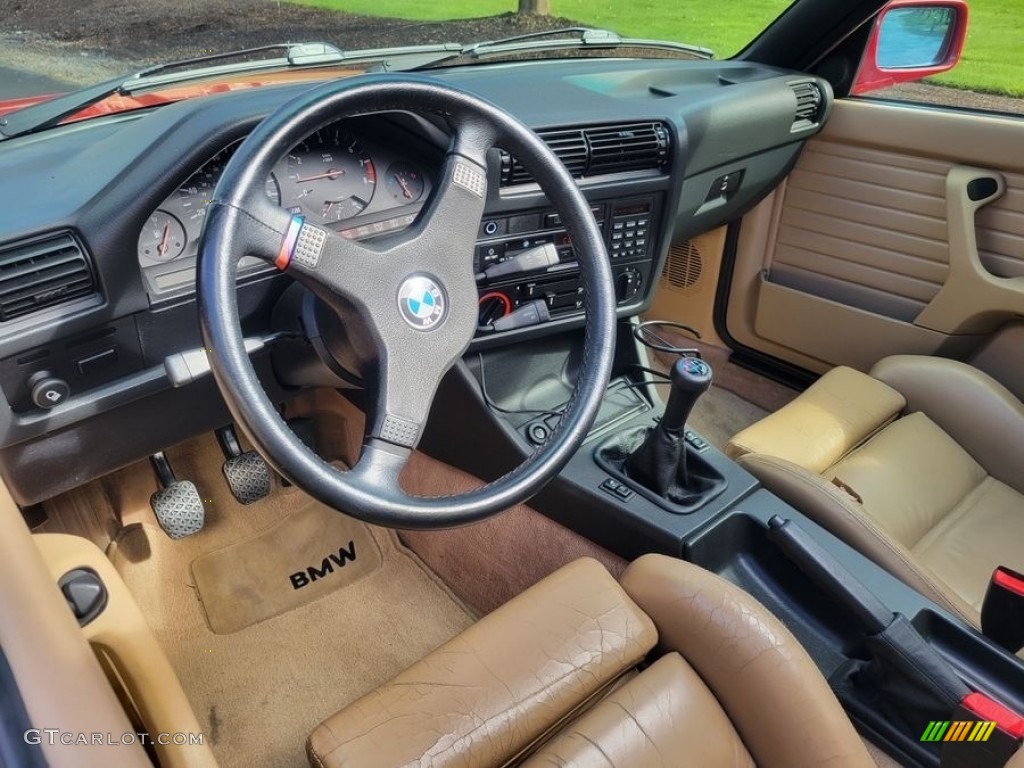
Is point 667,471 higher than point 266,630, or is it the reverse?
point 667,471

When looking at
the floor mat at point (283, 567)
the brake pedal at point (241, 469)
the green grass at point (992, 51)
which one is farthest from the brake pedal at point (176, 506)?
the green grass at point (992, 51)

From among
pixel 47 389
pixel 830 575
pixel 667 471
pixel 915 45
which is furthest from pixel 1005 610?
pixel 915 45

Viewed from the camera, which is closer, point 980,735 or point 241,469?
point 980,735

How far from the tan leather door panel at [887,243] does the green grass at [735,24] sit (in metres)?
0.21

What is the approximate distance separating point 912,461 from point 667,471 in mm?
725

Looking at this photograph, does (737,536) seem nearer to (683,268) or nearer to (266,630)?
(266,630)

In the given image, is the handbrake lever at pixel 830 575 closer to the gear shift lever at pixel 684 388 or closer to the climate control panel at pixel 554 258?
the gear shift lever at pixel 684 388

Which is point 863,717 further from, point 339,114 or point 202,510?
point 202,510

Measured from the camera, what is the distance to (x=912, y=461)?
6.43ft

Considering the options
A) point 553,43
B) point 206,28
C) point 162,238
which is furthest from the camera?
point 553,43

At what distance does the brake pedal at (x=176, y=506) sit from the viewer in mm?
1745

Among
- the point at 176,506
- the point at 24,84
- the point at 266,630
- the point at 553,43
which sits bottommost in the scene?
the point at 266,630

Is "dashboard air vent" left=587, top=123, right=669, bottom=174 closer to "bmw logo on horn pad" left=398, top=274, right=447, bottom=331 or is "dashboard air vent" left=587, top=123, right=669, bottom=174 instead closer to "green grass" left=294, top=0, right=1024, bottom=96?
"green grass" left=294, top=0, right=1024, bottom=96

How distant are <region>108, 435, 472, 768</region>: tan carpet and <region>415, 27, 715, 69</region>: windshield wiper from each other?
1068 millimetres
